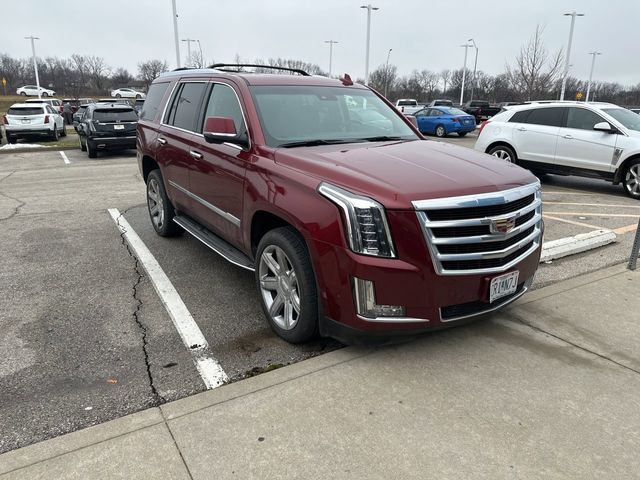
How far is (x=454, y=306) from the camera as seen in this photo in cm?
320

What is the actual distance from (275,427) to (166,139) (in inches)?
152

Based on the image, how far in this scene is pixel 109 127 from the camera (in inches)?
623

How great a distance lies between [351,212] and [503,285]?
1182mm

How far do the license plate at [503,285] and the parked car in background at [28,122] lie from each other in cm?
2164

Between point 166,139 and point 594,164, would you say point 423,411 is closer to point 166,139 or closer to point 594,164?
point 166,139

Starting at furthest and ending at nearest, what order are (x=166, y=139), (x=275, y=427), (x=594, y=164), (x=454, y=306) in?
(x=594, y=164), (x=166, y=139), (x=454, y=306), (x=275, y=427)

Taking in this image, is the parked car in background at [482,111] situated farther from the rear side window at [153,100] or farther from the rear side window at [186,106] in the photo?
the rear side window at [186,106]

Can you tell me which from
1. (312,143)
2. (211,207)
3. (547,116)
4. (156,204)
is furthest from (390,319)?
(547,116)

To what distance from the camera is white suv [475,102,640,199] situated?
30.2ft

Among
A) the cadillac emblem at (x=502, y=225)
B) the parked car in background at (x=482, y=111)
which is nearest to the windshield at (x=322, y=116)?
the cadillac emblem at (x=502, y=225)

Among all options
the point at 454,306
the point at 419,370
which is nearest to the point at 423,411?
the point at 419,370

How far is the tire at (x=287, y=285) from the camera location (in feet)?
10.9

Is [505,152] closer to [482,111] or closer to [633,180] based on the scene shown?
[633,180]

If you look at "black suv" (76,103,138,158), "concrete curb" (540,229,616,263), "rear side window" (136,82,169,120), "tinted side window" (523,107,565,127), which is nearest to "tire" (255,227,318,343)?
"concrete curb" (540,229,616,263)
